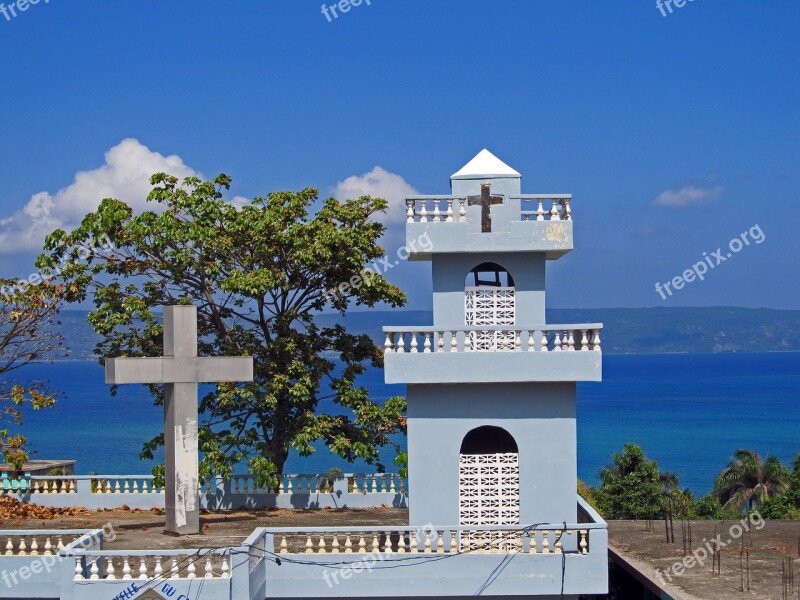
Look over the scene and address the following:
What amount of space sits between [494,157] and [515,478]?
16.4ft

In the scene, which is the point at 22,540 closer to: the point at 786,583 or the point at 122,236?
the point at 122,236

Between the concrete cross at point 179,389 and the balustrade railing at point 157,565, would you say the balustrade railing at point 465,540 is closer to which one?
the balustrade railing at point 157,565

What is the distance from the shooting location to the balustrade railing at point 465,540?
14.8 m

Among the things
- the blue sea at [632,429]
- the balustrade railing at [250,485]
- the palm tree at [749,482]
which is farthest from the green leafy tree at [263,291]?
the blue sea at [632,429]

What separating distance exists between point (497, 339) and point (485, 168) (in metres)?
2.76

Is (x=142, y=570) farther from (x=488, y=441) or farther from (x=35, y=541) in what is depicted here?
(x=488, y=441)

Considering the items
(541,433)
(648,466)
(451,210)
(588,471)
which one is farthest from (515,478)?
(588,471)

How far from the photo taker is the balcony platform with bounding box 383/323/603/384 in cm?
1542

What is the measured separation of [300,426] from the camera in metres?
21.1

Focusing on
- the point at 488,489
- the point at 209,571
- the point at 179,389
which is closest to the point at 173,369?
the point at 179,389

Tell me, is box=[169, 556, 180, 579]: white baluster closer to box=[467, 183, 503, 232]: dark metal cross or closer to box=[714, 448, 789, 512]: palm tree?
box=[467, 183, 503, 232]: dark metal cross

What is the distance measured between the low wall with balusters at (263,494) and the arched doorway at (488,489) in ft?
15.1

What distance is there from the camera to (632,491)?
31469 millimetres

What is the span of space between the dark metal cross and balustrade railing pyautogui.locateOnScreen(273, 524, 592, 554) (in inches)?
176
